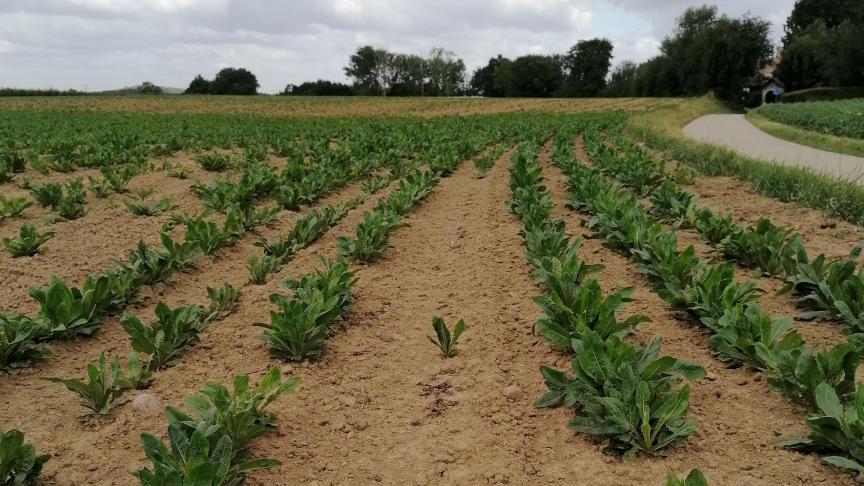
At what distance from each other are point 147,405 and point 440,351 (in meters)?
1.71

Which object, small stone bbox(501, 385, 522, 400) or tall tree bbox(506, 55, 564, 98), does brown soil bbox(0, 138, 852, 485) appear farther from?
tall tree bbox(506, 55, 564, 98)

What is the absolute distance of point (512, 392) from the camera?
123 inches

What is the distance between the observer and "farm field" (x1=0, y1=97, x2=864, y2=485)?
2520 millimetres

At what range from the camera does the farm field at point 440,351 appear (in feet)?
8.27

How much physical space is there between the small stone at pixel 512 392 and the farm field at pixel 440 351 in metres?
0.04

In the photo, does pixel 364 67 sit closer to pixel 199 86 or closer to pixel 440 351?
pixel 199 86

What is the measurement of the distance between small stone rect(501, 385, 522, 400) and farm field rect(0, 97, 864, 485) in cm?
4

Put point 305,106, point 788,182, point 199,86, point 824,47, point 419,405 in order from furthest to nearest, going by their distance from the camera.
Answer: point 199,86
point 824,47
point 305,106
point 788,182
point 419,405

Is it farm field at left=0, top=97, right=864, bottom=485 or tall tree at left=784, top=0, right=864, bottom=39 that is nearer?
farm field at left=0, top=97, right=864, bottom=485

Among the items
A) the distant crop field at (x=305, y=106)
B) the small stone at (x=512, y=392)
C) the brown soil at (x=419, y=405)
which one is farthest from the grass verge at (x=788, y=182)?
the distant crop field at (x=305, y=106)

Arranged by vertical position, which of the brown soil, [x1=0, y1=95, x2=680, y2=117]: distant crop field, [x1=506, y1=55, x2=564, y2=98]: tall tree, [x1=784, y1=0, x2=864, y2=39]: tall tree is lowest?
the brown soil

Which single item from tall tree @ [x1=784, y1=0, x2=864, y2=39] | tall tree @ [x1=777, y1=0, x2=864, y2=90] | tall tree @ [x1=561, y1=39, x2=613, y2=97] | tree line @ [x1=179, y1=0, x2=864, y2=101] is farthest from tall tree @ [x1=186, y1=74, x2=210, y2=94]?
tall tree @ [x1=784, y1=0, x2=864, y2=39]

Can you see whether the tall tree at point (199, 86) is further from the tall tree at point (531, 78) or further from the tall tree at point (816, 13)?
the tall tree at point (816, 13)

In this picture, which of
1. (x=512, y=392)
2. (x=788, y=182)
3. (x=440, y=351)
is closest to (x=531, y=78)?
(x=788, y=182)
